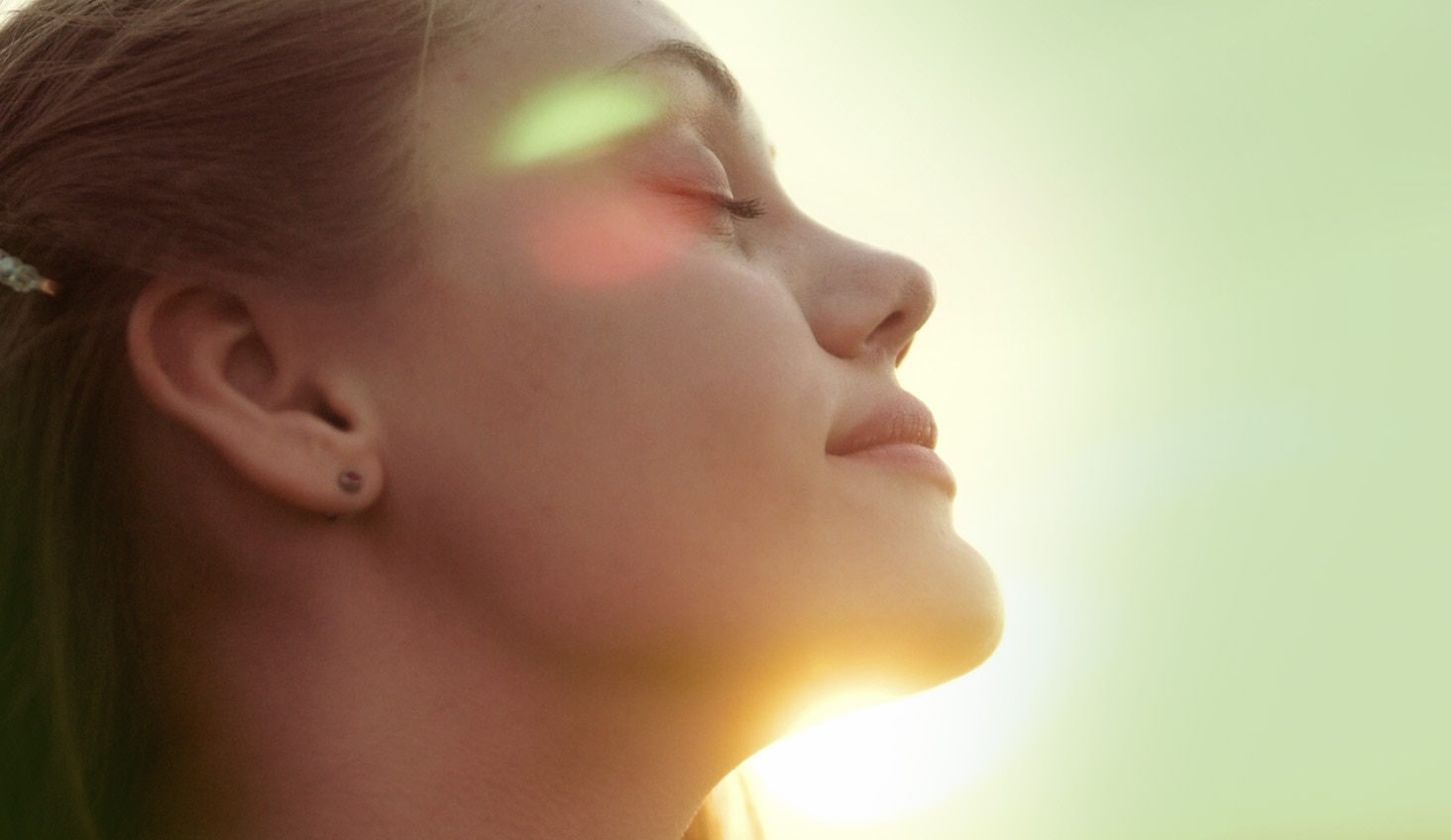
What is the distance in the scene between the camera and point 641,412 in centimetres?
155

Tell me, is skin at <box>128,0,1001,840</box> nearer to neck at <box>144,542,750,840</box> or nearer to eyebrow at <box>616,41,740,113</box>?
neck at <box>144,542,750,840</box>

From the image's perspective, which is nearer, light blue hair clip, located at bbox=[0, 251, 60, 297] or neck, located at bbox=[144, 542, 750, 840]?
neck, located at bbox=[144, 542, 750, 840]

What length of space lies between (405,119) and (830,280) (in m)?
0.70

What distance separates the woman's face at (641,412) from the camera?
152 cm

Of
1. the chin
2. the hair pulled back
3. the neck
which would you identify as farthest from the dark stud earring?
the chin

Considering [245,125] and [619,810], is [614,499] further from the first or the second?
[245,125]

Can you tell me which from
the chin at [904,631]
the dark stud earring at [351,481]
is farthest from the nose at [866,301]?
the dark stud earring at [351,481]

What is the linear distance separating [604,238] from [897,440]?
0.55m

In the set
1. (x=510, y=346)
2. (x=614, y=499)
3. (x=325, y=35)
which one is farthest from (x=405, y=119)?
(x=614, y=499)

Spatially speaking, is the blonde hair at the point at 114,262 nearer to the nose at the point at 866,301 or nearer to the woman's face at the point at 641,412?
the woman's face at the point at 641,412

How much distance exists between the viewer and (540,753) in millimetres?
1568

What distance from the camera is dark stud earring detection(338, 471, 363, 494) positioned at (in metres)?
1.55

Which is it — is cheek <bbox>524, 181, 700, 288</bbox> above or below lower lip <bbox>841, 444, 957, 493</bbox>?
above

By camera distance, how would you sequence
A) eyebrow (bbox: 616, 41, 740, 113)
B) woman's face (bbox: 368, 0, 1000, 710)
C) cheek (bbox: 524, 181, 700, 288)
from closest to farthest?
woman's face (bbox: 368, 0, 1000, 710) < cheek (bbox: 524, 181, 700, 288) < eyebrow (bbox: 616, 41, 740, 113)
